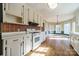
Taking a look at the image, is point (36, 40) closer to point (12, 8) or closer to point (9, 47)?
point (12, 8)

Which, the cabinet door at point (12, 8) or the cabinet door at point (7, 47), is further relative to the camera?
the cabinet door at point (12, 8)

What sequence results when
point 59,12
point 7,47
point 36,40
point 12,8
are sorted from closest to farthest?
point 7,47 < point 12,8 < point 59,12 < point 36,40

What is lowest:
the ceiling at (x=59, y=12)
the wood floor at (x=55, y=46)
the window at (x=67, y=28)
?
the wood floor at (x=55, y=46)

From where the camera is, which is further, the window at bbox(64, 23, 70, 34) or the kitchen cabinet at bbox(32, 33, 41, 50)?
the kitchen cabinet at bbox(32, 33, 41, 50)

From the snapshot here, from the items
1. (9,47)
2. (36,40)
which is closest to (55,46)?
(36,40)

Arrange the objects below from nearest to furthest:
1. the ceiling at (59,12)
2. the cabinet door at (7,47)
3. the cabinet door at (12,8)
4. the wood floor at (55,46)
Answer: the cabinet door at (7,47)
the cabinet door at (12,8)
the ceiling at (59,12)
the wood floor at (55,46)

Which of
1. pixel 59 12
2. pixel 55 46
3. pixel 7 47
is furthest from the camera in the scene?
pixel 55 46

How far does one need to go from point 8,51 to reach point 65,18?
1366 millimetres

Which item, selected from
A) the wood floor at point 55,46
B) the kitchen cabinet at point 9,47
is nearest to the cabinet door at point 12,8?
the kitchen cabinet at point 9,47

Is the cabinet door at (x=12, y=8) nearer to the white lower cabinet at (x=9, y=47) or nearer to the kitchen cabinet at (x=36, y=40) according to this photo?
the white lower cabinet at (x=9, y=47)

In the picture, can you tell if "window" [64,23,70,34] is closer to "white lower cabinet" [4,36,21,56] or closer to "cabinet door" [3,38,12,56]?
"white lower cabinet" [4,36,21,56]

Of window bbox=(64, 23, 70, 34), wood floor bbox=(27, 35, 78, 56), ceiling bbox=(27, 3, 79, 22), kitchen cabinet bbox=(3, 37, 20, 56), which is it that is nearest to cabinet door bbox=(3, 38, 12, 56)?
kitchen cabinet bbox=(3, 37, 20, 56)

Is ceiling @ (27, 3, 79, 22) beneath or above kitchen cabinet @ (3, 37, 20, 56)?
above

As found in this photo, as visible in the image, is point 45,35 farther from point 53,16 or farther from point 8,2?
point 8,2
